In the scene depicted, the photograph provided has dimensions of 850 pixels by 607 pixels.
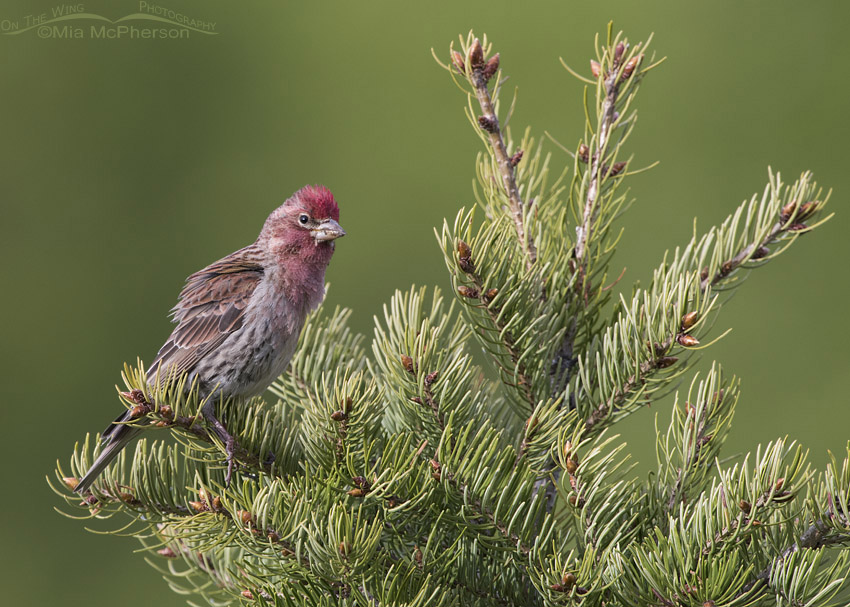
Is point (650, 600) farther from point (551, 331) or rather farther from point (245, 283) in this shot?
point (245, 283)

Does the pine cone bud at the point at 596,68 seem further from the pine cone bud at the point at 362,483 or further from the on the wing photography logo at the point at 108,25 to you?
the on the wing photography logo at the point at 108,25

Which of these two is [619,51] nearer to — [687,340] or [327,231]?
[687,340]

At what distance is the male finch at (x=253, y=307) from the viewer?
2873 millimetres

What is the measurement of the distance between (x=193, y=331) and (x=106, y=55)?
4.37 m

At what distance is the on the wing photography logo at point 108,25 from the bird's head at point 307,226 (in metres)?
3.54

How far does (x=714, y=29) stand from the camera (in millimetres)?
6113

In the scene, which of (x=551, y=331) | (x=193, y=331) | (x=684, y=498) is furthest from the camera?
(x=193, y=331)

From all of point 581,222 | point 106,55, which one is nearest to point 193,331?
point 581,222

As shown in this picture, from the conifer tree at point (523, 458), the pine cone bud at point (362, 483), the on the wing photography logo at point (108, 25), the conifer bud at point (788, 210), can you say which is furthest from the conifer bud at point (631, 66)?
the on the wing photography logo at point (108, 25)

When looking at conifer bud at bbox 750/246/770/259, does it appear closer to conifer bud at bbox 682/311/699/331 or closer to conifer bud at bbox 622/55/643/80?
conifer bud at bbox 682/311/699/331

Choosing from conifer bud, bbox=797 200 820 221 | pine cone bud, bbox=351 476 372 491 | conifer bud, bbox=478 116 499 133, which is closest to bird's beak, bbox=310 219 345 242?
conifer bud, bbox=478 116 499 133

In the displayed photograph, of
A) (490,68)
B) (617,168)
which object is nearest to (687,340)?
(617,168)

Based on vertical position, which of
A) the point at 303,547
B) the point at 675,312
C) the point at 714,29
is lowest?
the point at 303,547

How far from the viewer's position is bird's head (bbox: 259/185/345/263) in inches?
130
